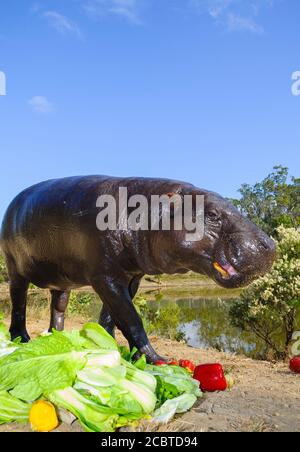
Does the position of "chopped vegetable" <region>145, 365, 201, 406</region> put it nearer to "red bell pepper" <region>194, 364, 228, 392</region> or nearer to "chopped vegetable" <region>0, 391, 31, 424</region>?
"red bell pepper" <region>194, 364, 228, 392</region>

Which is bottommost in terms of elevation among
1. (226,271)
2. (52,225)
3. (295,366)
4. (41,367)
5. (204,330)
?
(204,330)

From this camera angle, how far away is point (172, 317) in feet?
41.8

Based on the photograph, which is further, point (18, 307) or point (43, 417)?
point (18, 307)

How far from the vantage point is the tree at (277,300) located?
10.6 metres

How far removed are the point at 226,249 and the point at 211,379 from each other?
975 millimetres

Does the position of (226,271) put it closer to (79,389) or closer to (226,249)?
(226,249)

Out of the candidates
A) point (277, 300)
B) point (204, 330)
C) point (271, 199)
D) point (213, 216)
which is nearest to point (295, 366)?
point (213, 216)

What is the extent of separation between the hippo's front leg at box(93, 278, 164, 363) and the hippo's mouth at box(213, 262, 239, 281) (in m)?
0.95

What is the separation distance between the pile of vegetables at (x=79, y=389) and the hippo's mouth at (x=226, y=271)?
3.09ft

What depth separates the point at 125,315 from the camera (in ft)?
13.9

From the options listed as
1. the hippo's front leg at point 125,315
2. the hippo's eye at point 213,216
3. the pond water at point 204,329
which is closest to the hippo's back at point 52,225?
the hippo's front leg at point 125,315

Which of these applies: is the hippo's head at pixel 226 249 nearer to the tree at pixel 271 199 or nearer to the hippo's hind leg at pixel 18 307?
the hippo's hind leg at pixel 18 307

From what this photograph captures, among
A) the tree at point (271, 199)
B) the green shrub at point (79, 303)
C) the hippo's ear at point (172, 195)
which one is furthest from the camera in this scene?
the tree at point (271, 199)
